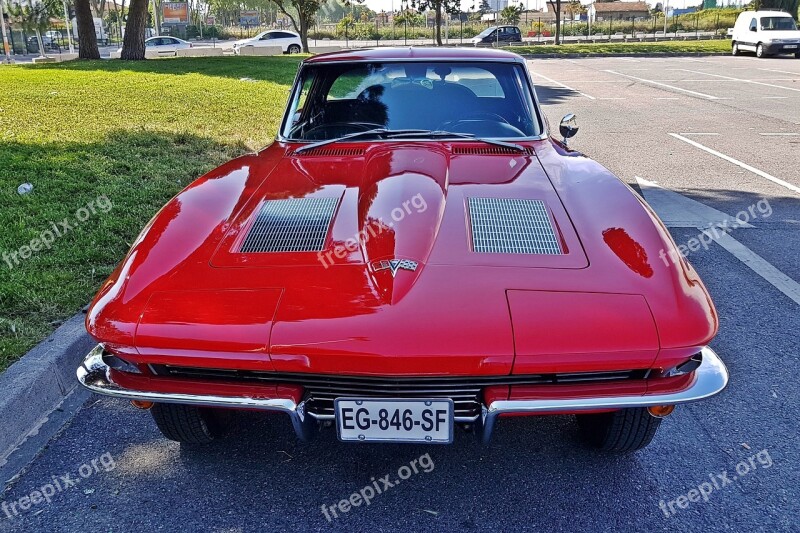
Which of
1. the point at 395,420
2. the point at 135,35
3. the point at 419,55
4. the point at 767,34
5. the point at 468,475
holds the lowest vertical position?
the point at 468,475

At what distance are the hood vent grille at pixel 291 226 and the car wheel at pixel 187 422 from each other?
63 centimetres

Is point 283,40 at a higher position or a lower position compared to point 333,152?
higher

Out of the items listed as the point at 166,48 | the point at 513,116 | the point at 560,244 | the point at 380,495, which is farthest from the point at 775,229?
the point at 166,48

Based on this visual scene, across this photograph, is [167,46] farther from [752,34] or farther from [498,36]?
[752,34]

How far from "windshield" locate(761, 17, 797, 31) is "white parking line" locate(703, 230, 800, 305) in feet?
87.3

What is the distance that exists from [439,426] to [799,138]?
30.6 feet

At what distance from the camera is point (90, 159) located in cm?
615

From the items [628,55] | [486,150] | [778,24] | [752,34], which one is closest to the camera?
[486,150]

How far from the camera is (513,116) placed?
3654mm

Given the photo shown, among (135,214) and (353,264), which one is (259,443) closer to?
(353,264)

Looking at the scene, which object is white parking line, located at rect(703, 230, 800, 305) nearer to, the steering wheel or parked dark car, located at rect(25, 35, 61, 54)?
the steering wheel

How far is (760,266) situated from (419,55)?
2.75 m

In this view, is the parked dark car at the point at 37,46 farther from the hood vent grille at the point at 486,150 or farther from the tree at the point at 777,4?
the hood vent grille at the point at 486,150

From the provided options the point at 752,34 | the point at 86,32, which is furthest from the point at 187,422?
the point at 752,34
